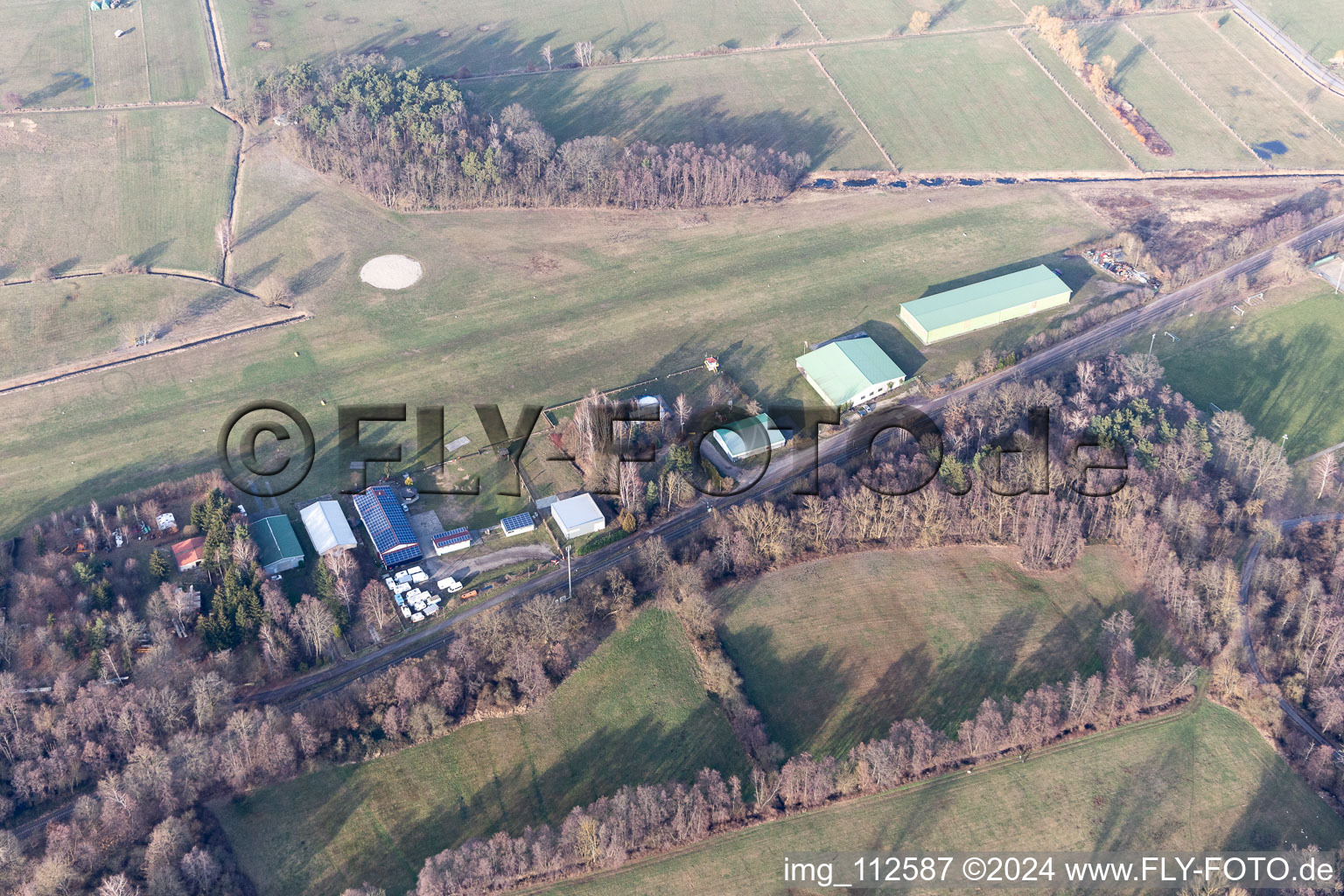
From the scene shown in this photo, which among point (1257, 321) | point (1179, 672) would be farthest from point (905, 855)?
point (1257, 321)

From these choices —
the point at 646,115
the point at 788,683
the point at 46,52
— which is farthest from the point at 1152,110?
the point at 46,52

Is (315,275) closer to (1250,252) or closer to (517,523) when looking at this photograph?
(517,523)

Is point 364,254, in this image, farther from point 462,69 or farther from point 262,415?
point 462,69

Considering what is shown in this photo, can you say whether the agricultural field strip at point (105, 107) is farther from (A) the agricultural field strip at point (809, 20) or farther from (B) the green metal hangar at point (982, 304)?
(B) the green metal hangar at point (982, 304)

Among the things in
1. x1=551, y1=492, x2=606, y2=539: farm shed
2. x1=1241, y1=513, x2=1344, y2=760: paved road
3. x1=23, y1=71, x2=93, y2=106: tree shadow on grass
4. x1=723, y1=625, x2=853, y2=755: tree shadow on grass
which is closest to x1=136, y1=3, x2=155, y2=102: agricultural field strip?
x1=23, y1=71, x2=93, y2=106: tree shadow on grass

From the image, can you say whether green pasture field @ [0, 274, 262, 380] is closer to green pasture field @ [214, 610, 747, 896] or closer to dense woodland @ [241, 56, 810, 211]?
dense woodland @ [241, 56, 810, 211]

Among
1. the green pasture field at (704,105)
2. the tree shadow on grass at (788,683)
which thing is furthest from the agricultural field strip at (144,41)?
the tree shadow on grass at (788,683)

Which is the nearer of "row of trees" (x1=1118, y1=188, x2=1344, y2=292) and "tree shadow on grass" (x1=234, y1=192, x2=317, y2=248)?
"row of trees" (x1=1118, y1=188, x2=1344, y2=292)
